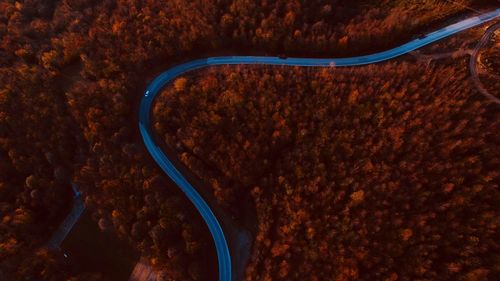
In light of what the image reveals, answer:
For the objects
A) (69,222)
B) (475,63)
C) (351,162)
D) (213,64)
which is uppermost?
(475,63)

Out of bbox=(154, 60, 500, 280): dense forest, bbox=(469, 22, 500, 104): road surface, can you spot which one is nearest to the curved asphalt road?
bbox=(469, 22, 500, 104): road surface

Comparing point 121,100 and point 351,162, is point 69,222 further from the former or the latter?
point 351,162

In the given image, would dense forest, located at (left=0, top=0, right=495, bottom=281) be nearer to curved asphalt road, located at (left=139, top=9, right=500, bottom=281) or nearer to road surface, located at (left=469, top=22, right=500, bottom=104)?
curved asphalt road, located at (left=139, top=9, right=500, bottom=281)

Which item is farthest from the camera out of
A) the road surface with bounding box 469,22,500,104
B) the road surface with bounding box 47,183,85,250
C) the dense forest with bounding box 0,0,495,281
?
the road surface with bounding box 47,183,85,250

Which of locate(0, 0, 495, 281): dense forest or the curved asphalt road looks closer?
locate(0, 0, 495, 281): dense forest

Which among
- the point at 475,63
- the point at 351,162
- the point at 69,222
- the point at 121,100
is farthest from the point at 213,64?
the point at 475,63

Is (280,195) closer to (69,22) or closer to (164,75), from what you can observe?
(164,75)

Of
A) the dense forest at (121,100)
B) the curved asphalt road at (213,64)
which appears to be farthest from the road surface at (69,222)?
the curved asphalt road at (213,64)
